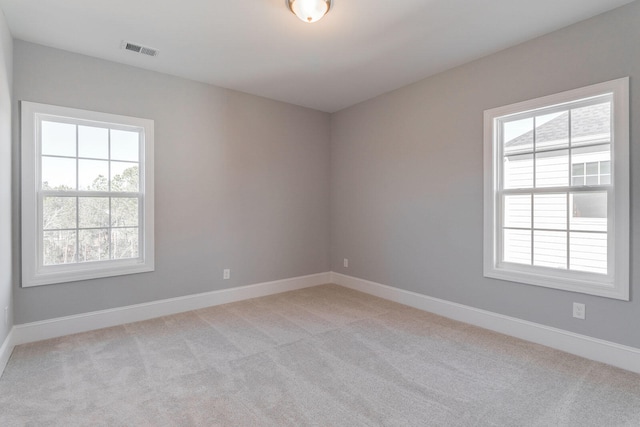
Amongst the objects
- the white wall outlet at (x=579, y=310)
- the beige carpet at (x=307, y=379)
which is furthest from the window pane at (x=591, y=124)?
the beige carpet at (x=307, y=379)

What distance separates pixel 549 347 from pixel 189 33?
4116mm

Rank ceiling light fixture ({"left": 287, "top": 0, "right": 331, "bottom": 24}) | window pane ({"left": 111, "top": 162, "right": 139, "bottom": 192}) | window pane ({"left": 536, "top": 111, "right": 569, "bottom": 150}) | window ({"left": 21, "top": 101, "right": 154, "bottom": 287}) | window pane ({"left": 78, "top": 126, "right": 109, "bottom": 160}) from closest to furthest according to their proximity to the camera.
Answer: ceiling light fixture ({"left": 287, "top": 0, "right": 331, "bottom": 24}) < window pane ({"left": 536, "top": 111, "right": 569, "bottom": 150}) < window ({"left": 21, "top": 101, "right": 154, "bottom": 287}) < window pane ({"left": 78, "top": 126, "right": 109, "bottom": 160}) < window pane ({"left": 111, "top": 162, "right": 139, "bottom": 192})

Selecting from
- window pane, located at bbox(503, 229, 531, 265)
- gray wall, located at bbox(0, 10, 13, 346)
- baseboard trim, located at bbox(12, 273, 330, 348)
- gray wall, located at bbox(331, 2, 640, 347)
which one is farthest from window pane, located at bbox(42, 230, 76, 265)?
window pane, located at bbox(503, 229, 531, 265)

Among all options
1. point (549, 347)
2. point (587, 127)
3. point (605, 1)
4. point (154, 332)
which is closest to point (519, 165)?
point (587, 127)

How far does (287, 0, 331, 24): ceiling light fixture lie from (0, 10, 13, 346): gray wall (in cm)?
221

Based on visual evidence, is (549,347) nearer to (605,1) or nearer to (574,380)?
(574,380)

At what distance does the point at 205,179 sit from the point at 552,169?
3.62 meters

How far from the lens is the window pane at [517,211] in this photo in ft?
9.97

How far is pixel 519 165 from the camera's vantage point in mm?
3088

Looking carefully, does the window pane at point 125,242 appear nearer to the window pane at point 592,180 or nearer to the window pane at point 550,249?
the window pane at point 550,249

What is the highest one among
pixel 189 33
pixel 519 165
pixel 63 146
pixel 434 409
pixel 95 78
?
pixel 189 33

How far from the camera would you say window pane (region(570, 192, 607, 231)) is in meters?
2.60

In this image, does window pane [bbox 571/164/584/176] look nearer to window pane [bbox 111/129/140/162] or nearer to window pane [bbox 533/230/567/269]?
window pane [bbox 533/230/567/269]

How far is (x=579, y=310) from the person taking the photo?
264cm
